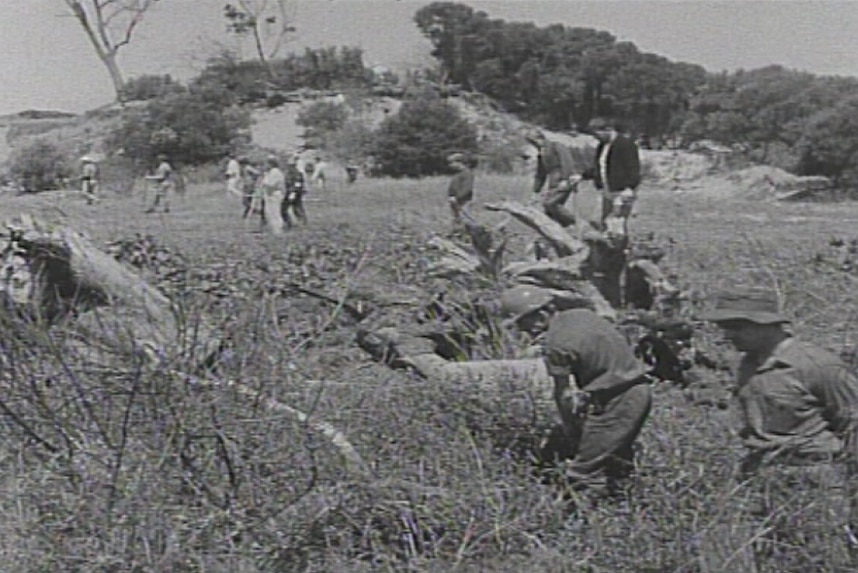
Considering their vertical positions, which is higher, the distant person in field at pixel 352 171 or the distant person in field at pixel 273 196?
the distant person in field at pixel 273 196

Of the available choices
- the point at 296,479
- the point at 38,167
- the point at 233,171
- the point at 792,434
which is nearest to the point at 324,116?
the point at 233,171

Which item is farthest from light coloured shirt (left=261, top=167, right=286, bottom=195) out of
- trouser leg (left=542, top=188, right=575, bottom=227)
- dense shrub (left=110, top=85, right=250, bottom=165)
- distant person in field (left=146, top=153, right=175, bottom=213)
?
dense shrub (left=110, top=85, right=250, bottom=165)

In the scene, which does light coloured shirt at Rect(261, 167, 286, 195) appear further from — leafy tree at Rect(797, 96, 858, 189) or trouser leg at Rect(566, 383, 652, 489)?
trouser leg at Rect(566, 383, 652, 489)

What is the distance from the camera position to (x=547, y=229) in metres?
8.62

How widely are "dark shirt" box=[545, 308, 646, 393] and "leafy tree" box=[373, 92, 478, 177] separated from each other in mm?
17171

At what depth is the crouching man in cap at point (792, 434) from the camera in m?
3.79

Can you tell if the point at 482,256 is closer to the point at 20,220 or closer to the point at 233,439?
the point at 20,220

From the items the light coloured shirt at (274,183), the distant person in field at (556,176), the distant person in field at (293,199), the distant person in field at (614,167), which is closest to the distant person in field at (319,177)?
the distant person in field at (293,199)

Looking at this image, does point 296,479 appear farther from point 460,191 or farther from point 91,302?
point 460,191

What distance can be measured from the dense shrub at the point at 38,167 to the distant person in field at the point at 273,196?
2.61 meters

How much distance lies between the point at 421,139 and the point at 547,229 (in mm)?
15363

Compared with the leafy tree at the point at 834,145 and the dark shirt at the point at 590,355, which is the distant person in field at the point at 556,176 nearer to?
the dark shirt at the point at 590,355

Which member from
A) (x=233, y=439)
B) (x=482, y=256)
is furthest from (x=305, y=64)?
(x=233, y=439)

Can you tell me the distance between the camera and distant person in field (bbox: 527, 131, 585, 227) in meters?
9.95
